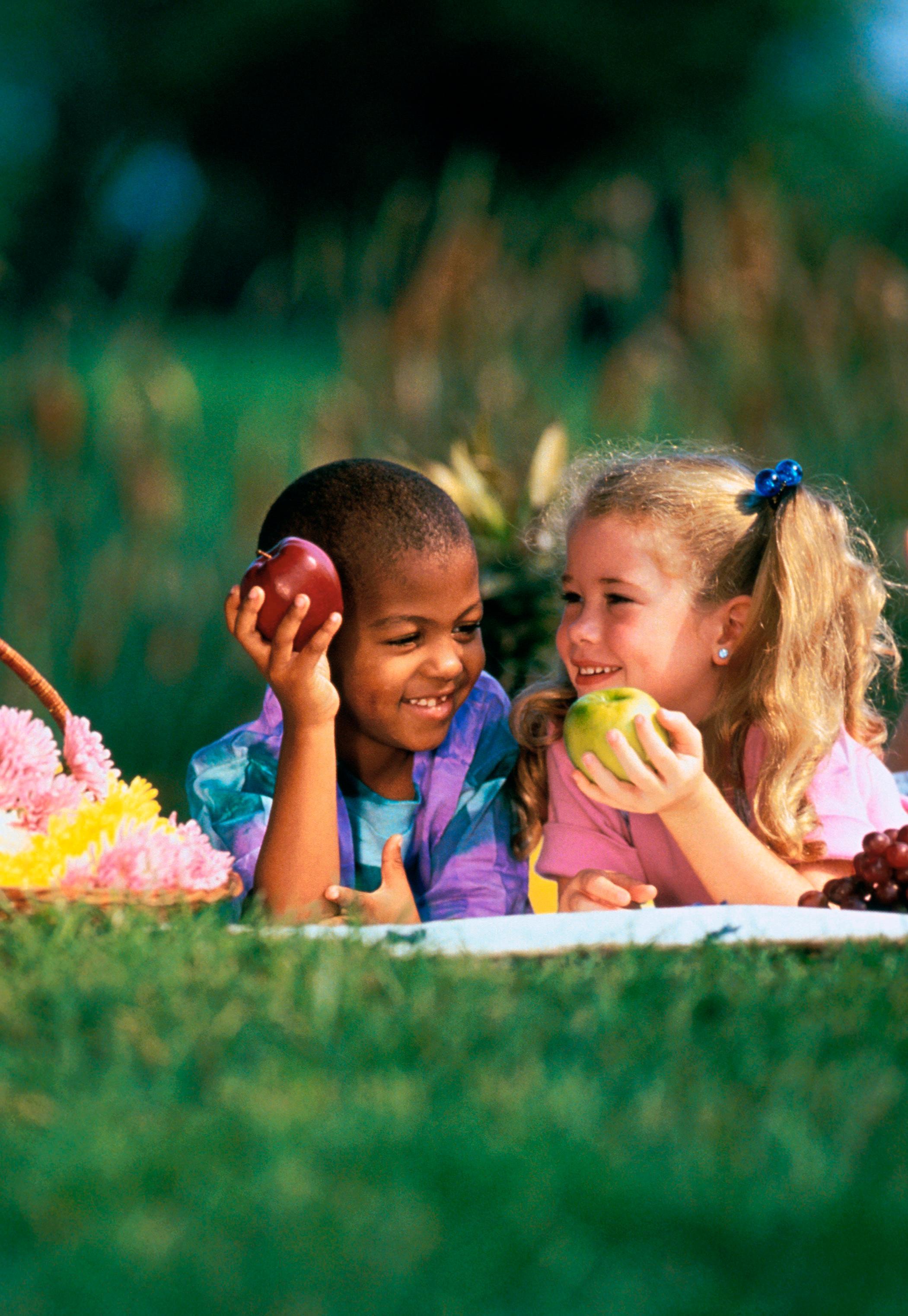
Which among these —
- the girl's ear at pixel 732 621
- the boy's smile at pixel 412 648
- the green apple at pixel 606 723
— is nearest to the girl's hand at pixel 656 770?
the green apple at pixel 606 723

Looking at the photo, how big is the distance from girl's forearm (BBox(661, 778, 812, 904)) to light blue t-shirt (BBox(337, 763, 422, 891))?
70 cm

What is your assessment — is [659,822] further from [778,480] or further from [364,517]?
[364,517]

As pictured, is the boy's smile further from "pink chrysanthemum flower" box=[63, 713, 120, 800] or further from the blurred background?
the blurred background

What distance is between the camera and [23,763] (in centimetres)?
214

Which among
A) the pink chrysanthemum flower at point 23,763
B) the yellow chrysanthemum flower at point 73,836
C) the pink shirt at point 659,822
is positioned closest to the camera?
the yellow chrysanthemum flower at point 73,836

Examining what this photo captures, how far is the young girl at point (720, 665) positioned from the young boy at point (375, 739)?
15 centimetres

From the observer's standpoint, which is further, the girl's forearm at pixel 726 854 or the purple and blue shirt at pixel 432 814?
the purple and blue shirt at pixel 432 814

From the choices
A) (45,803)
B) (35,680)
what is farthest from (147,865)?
(35,680)

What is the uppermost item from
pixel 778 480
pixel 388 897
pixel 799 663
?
pixel 778 480

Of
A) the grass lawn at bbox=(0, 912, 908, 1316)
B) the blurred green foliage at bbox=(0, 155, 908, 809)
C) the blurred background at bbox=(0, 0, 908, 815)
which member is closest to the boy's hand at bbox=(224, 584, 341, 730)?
the grass lawn at bbox=(0, 912, 908, 1316)

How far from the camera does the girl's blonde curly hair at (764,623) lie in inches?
114

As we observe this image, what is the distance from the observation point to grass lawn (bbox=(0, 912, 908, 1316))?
3.02ft

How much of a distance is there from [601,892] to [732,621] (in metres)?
0.77

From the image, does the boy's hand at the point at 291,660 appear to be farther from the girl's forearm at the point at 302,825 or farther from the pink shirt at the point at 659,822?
the pink shirt at the point at 659,822
